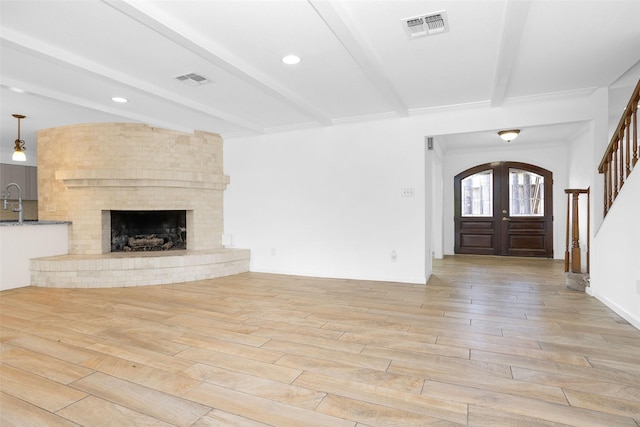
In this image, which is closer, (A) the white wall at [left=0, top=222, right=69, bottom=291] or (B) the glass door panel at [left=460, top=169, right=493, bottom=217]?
(A) the white wall at [left=0, top=222, right=69, bottom=291]

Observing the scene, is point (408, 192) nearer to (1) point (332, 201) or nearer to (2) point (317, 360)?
(1) point (332, 201)

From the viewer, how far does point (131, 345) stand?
274cm

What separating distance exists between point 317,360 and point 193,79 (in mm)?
3114

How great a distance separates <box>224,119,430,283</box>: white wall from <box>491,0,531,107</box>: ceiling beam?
1435 millimetres

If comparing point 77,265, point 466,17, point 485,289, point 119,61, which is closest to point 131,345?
point 119,61

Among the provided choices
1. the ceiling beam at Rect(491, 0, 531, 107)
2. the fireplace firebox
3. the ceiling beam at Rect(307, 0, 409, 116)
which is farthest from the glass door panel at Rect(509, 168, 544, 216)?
the fireplace firebox

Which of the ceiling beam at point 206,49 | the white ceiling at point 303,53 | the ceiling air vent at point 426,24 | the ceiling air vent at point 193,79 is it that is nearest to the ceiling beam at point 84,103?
the white ceiling at point 303,53

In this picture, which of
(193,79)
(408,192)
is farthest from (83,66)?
(408,192)

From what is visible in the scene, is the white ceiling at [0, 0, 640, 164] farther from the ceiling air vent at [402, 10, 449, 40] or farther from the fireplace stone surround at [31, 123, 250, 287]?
the fireplace stone surround at [31, 123, 250, 287]

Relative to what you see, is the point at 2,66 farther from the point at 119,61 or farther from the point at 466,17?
the point at 466,17

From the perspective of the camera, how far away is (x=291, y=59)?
332 centimetres

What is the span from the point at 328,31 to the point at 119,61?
2.02 meters

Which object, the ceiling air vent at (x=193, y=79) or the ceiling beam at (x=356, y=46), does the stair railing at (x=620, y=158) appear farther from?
the ceiling air vent at (x=193, y=79)

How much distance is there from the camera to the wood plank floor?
71.7 inches
